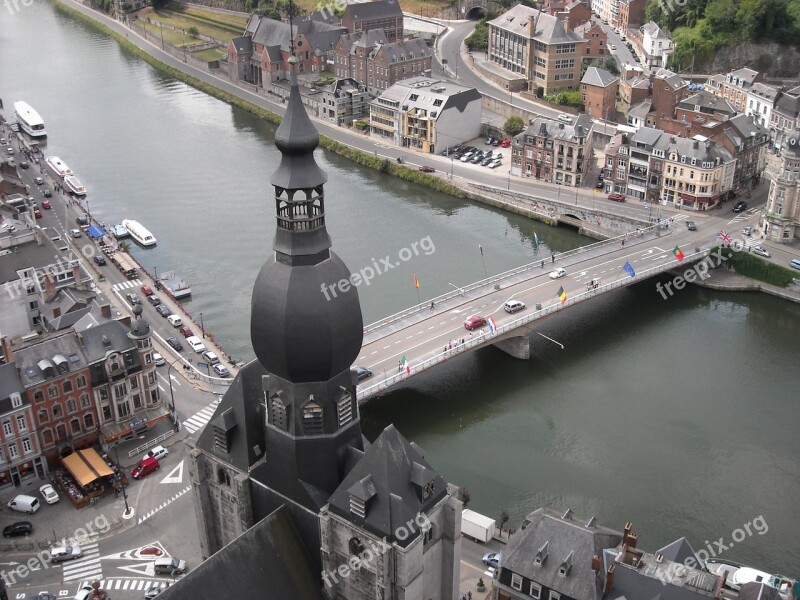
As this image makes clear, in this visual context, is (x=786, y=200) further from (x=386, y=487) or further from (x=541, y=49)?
(x=386, y=487)

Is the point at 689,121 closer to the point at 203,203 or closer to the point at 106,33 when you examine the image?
the point at 203,203

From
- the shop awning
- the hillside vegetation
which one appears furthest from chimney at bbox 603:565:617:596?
the hillside vegetation

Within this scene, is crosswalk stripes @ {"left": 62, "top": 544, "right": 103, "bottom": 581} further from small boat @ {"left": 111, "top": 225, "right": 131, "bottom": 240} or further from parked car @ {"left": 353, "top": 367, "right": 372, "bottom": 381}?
small boat @ {"left": 111, "top": 225, "right": 131, "bottom": 240}

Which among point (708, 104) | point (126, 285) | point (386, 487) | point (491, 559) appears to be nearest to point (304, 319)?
point (386, 487)

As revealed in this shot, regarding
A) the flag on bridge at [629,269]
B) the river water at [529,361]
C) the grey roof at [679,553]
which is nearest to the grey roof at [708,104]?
the river water at [529,361]

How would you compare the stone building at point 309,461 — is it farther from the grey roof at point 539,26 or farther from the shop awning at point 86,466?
the grey roof at point 539,26
